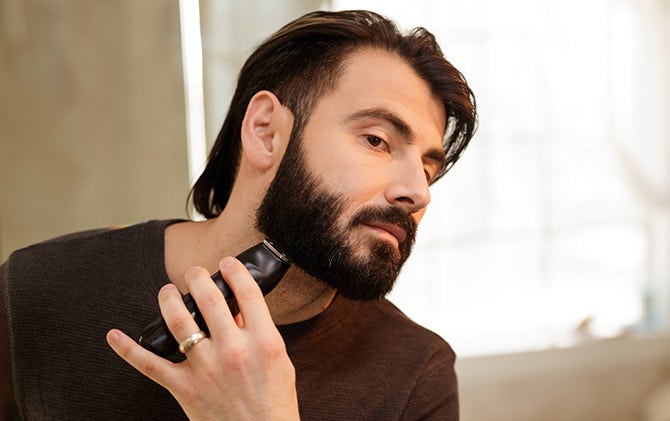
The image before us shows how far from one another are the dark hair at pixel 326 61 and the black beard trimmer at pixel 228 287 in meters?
0.23

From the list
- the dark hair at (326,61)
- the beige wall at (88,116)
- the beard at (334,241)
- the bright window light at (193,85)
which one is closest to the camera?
the beard at (334,241)

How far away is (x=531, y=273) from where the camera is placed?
2.28m

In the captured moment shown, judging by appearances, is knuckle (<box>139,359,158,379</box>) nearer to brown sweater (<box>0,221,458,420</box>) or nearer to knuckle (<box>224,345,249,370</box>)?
knuckle (<box>224,345,249,370</box>)

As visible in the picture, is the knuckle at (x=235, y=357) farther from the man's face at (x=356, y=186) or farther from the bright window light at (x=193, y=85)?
the bright window light at (x=193, y=85)

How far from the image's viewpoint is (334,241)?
3.22 feet

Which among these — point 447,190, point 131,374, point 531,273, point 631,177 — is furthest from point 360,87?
point 631,177

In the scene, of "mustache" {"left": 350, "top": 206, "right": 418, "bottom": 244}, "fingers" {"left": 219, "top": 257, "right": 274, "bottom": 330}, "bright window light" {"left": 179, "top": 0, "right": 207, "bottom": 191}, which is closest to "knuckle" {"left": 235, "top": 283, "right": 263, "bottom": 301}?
"fingers" {"left": 219, "top": 257, "right": 274, "bottom": 330}

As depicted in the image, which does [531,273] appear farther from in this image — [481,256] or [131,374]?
[131,374]

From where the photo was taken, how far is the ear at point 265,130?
1070mm

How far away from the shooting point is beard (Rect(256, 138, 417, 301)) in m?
0.97

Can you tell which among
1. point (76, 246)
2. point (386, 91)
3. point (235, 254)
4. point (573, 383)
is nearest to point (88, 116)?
point (76, 246)

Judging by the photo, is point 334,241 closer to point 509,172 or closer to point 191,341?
point 191,341

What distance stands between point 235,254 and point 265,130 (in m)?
0.19

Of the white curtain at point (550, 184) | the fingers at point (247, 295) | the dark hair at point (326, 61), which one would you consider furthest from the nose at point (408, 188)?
the white curtain at point (550, 184)
